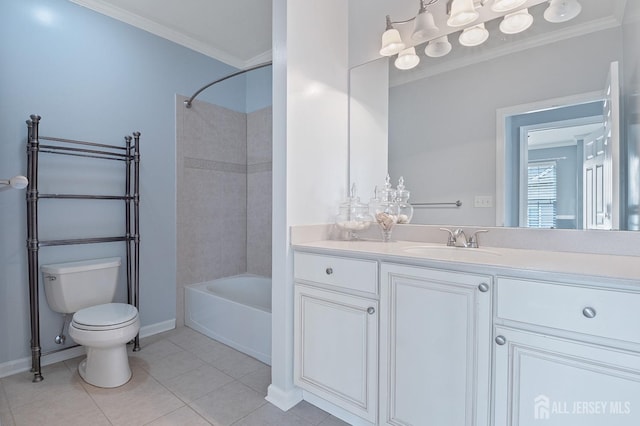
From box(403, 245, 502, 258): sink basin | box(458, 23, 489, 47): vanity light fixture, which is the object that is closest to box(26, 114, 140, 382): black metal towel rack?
box(403, 245, 502, 258): sink basin

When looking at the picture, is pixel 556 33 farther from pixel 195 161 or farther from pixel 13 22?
pixel 13 22

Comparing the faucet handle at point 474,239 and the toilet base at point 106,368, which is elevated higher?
the faucet handle at point 474,239

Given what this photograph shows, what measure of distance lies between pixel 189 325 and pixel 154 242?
0.79 m

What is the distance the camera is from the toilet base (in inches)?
73.8

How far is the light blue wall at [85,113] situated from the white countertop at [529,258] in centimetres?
163

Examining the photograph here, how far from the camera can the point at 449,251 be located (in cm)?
144

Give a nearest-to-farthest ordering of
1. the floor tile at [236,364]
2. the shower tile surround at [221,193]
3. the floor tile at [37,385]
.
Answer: the floor tile at [37,385], the floor tile at [236,364], the shower tile surround at [221,193]

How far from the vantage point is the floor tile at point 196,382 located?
1816 millimetres

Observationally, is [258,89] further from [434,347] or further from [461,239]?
[434,347]

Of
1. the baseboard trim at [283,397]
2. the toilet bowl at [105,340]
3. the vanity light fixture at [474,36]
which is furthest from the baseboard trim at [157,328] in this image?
the vanity light fixture at [474,36]

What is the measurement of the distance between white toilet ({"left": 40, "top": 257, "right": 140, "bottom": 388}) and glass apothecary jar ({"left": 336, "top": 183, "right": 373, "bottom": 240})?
140cm

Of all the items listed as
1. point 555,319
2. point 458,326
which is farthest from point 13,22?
point 555,319

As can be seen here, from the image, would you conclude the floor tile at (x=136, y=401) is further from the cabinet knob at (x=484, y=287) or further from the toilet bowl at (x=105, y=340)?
the cabinet knob at (x=484, y=287)

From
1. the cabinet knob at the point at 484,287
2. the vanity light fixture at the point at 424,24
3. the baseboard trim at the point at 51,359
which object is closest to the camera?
the cabinet knob at the point at 484,287
